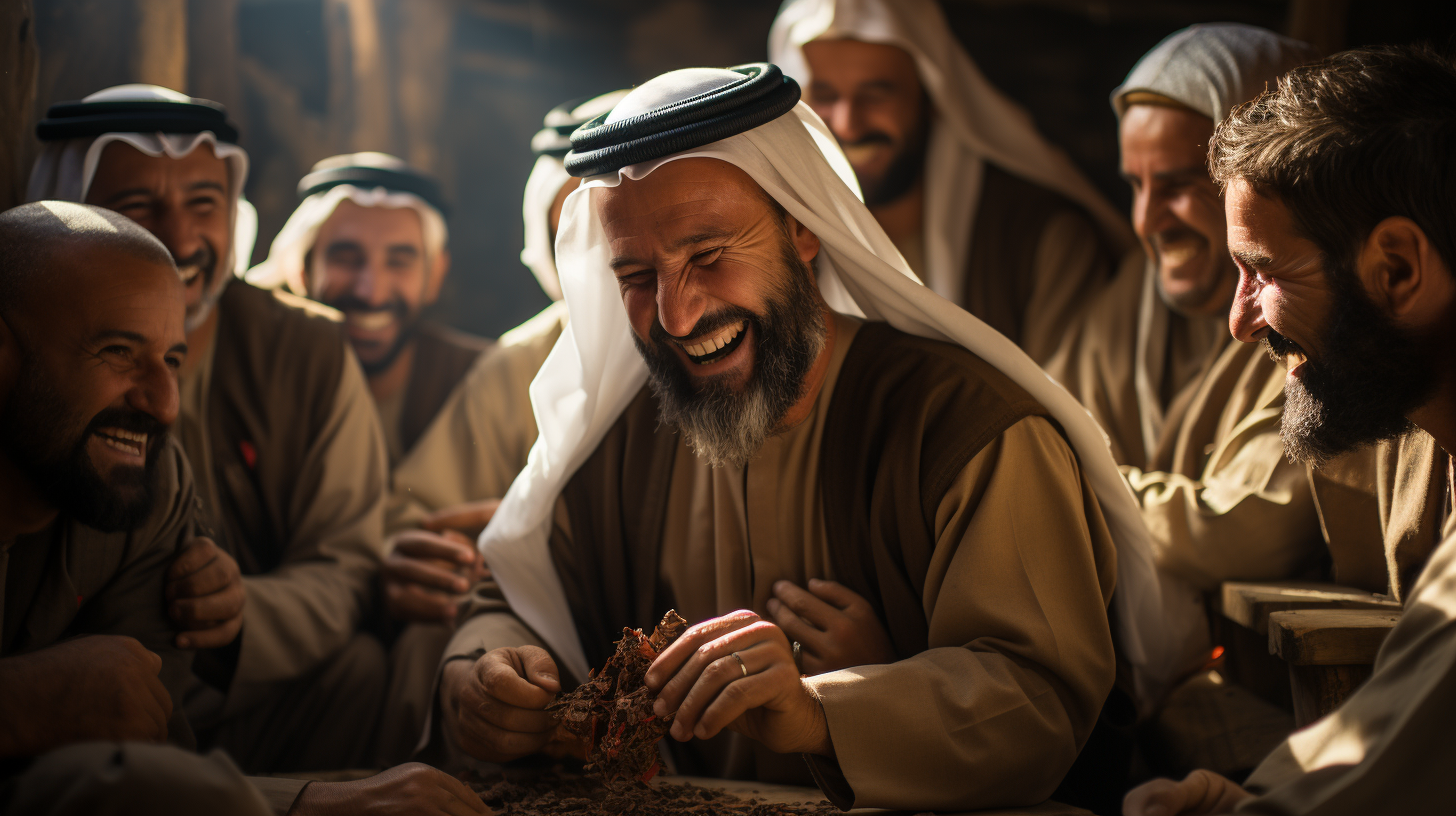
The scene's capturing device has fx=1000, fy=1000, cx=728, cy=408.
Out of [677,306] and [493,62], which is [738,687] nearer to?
[677,306]

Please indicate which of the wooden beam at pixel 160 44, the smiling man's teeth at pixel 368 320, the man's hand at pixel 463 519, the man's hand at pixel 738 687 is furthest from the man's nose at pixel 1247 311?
the wooden beam at pixel 160 44

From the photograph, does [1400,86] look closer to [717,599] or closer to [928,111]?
[717,599]

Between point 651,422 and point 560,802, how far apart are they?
979 mm

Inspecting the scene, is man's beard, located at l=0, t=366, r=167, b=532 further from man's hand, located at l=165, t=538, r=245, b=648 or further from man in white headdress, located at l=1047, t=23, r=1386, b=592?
man in white headdress, located at l=1047, t=23, r=1386, b=592

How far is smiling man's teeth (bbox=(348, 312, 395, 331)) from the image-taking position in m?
4.65

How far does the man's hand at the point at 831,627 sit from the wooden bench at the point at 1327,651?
0.86 metres

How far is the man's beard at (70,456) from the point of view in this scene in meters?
2.19

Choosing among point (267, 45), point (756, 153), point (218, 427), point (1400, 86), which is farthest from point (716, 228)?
point (267, 45)

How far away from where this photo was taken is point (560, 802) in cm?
230

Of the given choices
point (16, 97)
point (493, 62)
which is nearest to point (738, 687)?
point (16, 97)

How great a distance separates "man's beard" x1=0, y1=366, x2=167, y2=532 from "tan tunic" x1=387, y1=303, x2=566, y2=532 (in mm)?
1787

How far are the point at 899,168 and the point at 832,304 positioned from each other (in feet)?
6.01

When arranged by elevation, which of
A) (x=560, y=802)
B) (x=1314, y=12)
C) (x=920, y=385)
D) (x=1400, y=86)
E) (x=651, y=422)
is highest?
(x=1314, y=12)

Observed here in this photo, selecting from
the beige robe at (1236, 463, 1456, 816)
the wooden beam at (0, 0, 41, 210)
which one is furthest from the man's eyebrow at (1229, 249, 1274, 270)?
the wooden beam at (0, 0, 41, 210)
